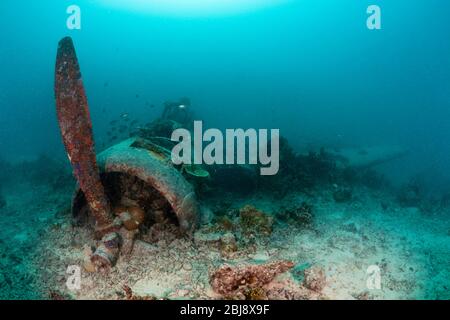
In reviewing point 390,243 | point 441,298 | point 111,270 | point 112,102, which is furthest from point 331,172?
point 112,102

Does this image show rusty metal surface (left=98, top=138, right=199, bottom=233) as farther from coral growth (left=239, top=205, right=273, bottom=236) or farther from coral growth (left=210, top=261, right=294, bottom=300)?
coral growth (left=210, top=261, right=294, bottom=300)

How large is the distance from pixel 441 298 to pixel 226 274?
365 cm

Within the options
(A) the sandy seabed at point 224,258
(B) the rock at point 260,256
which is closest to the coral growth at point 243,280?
(A) the sandy seabed at point 224,258

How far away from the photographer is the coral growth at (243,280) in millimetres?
5016

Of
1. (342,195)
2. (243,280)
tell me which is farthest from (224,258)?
(342,195)

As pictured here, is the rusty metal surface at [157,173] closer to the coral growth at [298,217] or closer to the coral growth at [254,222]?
the coral growth at [254,222]

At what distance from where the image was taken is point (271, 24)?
122938 mm

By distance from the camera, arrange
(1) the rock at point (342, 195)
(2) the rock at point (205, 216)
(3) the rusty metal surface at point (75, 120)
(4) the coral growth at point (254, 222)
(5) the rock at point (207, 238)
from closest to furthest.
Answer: (3) the rusty metal surface at point (75, 120) < (5) the rock at point (207, 238) < (4) the coral growth at point (254, 222) < (2) the rock at point (205, 216) < (1) the rock at point (342, 195)

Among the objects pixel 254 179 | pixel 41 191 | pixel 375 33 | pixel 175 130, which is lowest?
pixel 41 191

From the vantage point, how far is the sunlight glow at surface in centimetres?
11825

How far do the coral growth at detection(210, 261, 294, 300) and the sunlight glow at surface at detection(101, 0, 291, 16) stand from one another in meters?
124

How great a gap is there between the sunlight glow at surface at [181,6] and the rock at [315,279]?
124m

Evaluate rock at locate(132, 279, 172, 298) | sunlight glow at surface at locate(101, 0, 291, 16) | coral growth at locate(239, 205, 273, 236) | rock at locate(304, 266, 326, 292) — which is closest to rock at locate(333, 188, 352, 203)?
coral growth at locate(239, 205, 273, 236)

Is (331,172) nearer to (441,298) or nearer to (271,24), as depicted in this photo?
(441,298)
